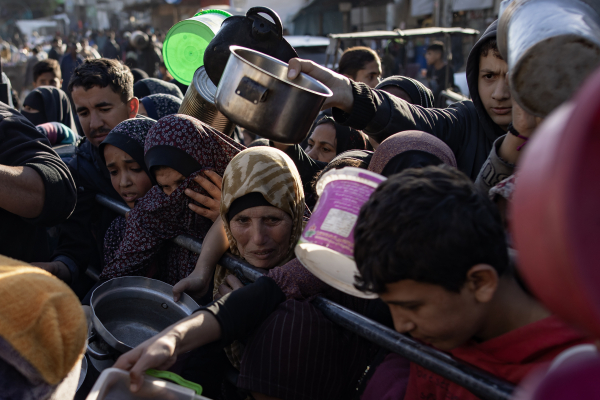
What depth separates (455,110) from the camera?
264 cm

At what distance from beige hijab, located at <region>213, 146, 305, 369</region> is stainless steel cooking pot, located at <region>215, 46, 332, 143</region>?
25cm

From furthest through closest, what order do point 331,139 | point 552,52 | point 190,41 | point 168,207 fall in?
point 190,41, point 331,139, point 168,207, point 552,52

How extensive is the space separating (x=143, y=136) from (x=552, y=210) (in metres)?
2.72

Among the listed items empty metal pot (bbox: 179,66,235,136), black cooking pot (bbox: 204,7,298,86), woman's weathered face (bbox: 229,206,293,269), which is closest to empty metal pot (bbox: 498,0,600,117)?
woman's weathered face (bbox: 229,206,293,269)

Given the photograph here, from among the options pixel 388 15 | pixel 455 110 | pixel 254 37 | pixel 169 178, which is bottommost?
pixel 388 15

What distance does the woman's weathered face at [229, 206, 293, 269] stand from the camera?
209 centimetres

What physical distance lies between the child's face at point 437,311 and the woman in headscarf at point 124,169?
205 cm

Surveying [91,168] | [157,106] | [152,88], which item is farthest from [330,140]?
[152,88]

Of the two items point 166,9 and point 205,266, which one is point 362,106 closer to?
point 205,266

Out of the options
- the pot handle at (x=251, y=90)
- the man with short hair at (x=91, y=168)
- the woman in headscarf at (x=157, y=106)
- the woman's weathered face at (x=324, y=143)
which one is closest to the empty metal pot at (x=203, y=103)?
the man with short hair at (x=91, y=168)

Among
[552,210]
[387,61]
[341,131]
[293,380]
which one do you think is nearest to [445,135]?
[341,131]

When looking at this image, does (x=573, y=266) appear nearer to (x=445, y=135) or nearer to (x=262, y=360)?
(x=262, y=360)

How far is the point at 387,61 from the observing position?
12.6 m

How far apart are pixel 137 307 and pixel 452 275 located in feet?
4.68
